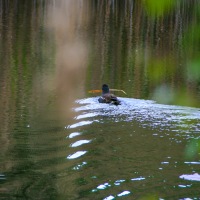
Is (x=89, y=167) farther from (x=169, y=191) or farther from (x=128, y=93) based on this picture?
(x=128, y=93)

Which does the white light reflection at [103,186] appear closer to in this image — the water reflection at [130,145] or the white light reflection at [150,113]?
the water reflection at [130,145]

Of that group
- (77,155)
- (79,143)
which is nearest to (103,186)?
(77,155)

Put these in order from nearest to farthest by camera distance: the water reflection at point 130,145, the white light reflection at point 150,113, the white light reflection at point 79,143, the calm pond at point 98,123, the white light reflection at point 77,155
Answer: the calm pond at point 98,123
the water reflection at point 130,145
the white light reflection at point 77,155
the white light reflection at point 79,143
the white light reflection at point 150,113

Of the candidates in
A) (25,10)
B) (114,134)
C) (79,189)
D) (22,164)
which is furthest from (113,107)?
(25,10)

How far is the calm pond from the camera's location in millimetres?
7117

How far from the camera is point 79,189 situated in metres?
7.19

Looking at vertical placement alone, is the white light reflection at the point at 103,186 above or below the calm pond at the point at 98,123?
below

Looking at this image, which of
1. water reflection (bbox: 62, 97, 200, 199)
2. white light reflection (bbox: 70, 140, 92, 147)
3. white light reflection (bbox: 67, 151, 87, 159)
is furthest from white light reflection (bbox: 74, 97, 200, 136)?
white light reflection (bbox: 67, 151, 87, 159)

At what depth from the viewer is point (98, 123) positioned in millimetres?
10234

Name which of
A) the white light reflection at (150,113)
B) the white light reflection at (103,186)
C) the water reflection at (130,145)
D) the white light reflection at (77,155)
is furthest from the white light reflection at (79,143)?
the white light reflection at (103,186)

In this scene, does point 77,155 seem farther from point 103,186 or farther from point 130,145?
point 103,186

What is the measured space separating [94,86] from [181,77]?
2.62 m

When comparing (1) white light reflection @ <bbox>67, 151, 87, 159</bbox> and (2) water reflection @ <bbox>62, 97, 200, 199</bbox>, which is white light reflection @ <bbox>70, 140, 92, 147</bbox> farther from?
(1) white light reflection @ <bbox>67, 151, 87, 159</bbox>

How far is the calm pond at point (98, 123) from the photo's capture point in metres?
7.12
